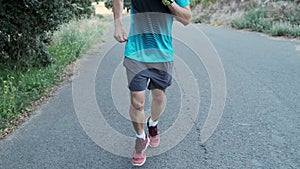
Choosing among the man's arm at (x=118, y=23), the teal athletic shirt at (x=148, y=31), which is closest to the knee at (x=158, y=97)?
the teal athletic shirt at (x=148, y=31)

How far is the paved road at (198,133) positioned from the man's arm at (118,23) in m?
1.25

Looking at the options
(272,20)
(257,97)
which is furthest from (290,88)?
(272,20)

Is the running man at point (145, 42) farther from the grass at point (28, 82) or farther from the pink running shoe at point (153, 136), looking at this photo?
the grass at point (28, 82)

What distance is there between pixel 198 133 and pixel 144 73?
1.35 metres

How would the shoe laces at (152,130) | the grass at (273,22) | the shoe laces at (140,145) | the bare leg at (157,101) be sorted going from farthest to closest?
1. the grass at (273,22)
2. the shoe laces at (152,130)
3. the bare leg at (157,101)
4. the shoe laces at (140,145)

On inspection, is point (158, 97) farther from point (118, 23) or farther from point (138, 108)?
point (118, 23)

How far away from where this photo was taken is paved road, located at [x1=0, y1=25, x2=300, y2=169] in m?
3.50

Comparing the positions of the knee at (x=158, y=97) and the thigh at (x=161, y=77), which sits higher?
the thigh at (x=161, y=77)

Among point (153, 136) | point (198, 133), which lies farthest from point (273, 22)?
point (153, 136)

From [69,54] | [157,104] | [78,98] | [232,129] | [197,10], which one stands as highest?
[157,104]

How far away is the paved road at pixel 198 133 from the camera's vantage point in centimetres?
350

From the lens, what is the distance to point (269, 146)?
12.3 ft

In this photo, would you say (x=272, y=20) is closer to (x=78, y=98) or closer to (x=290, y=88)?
(x=290, y=88)

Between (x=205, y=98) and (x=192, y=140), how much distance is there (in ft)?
5.65
